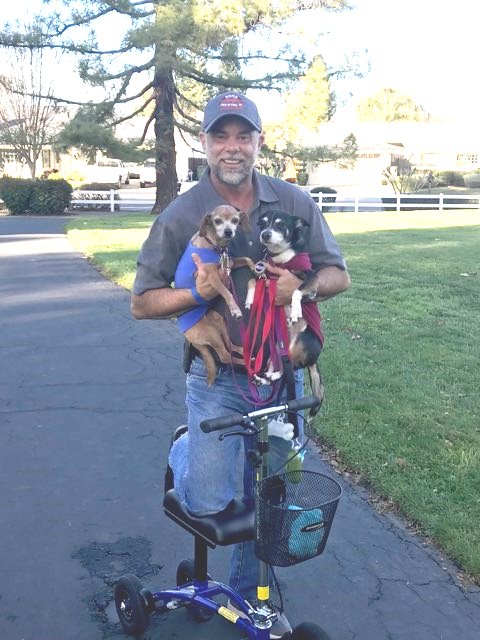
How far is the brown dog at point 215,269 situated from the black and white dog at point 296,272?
106mm

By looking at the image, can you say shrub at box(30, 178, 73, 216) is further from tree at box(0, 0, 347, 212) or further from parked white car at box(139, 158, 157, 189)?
parked white car at box(139, 158, 157, 189)

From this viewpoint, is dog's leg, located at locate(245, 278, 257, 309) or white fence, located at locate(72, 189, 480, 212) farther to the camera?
white fence, located at locate(72, 189, 480, 212)

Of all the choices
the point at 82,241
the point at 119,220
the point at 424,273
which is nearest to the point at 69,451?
the point at 424,273

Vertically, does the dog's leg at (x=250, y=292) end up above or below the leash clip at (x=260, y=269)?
below

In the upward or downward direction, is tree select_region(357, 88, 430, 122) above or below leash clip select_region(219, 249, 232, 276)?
above

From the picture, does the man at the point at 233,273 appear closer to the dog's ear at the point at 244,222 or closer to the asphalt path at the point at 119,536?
the dog's ear at the point at 244,222

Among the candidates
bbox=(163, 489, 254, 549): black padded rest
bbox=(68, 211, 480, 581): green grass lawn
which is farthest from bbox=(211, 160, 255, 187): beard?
bbox=(68, 211, 480, 581): green grass lawn

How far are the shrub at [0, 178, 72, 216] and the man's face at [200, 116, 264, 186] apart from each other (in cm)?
2918

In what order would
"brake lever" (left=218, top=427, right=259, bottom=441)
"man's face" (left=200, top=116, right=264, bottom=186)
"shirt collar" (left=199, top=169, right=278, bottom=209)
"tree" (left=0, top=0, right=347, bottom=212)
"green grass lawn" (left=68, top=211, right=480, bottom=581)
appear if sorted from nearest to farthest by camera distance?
"brake lever" (left=218, top=427, right=259, bottom=441) → "man's face" (left=200, top=116, right=264, bottom=186) → "shirt collar" (left=199, top=169, right=278, bottom=209) → "green grass lawn" (left=68, top=211, right=480, bottom=581) → "tree" (left=0, top=0, right=347, bottom=212)

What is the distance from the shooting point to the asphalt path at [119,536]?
3576mm

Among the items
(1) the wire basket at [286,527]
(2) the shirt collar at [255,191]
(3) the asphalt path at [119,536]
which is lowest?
(3) the asphalt path at [119,536]

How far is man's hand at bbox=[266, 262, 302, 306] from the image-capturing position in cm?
290

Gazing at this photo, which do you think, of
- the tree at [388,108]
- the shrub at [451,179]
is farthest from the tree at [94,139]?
the tree at [388,108]

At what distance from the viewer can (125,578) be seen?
3.51 meters
